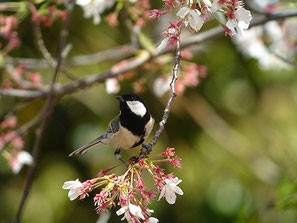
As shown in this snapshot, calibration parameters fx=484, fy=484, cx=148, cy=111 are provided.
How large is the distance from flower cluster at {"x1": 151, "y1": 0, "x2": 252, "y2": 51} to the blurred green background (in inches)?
105

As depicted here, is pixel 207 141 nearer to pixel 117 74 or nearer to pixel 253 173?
pixel 253 173

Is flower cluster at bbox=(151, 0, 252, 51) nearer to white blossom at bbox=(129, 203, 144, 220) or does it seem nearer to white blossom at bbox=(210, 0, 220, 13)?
white blossom at bbox=(210, 0, 220, 13)

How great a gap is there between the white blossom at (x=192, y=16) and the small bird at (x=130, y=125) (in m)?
0.69

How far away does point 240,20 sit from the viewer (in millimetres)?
1481

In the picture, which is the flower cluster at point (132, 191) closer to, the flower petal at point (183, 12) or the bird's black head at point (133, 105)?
the flower petal at point (183, 12)

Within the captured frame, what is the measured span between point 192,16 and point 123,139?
2.64 feet

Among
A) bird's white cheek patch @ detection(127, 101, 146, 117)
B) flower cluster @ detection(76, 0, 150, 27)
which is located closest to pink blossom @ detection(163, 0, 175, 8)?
bird's white cheek patch @ detection(127, 101, 146, 117)

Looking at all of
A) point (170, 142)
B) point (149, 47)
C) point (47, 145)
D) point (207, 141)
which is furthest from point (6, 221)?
point (149, 47)

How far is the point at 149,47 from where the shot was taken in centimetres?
281

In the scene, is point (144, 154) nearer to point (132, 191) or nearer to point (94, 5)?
point (132, 191)

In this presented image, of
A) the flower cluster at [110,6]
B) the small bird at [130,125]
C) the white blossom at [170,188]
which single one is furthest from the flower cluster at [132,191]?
the flower cluster at [110,6]

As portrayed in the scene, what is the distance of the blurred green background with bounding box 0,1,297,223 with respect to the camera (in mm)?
4250

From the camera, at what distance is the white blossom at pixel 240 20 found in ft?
4.83

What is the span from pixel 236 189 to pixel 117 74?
2069 millimetres
